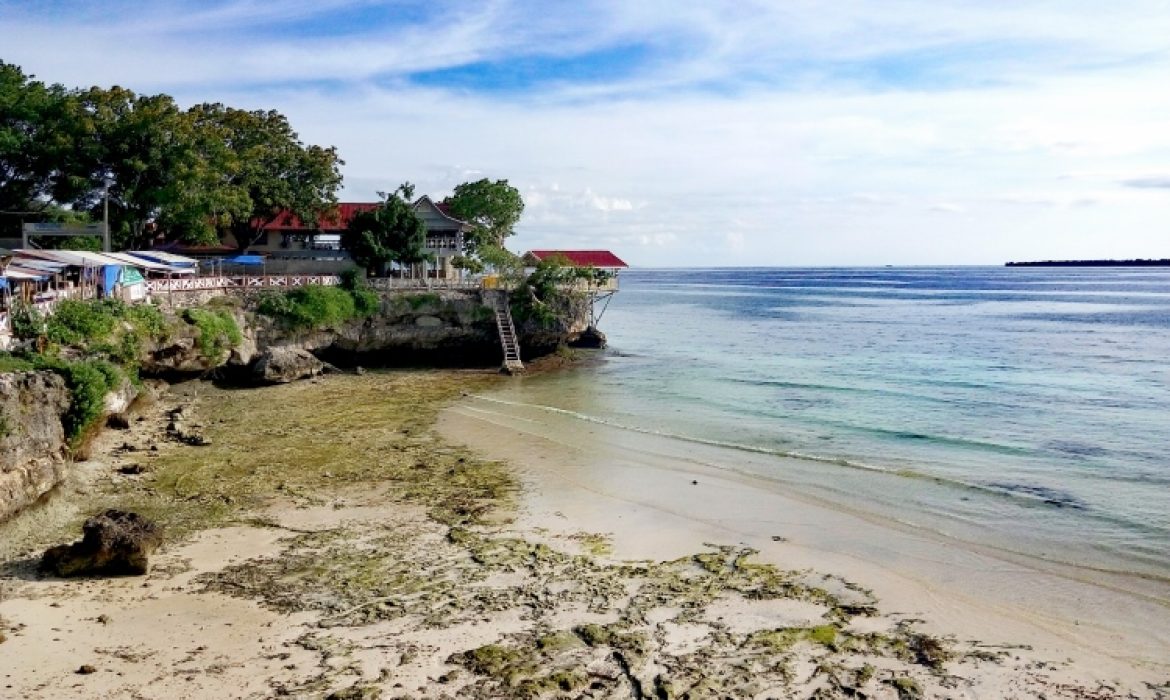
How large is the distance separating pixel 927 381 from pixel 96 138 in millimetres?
43779

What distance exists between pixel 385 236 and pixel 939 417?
31985 mm

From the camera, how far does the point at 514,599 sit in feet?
51.1

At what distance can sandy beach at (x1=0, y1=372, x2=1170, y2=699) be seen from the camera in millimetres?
12789

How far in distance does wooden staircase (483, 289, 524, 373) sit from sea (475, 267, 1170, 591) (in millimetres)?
3946

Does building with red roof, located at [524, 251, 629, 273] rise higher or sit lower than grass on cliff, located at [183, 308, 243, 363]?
higher

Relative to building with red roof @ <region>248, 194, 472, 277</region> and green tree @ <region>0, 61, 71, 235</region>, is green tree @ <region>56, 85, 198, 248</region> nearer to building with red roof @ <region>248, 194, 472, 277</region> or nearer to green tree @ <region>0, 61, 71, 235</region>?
green tree @ <region>0, 61, 71, 235</region>

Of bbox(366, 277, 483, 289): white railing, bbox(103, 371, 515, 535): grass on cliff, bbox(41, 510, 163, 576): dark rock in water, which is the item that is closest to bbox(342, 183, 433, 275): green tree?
bbox(366, 277, 483, 289): white railing

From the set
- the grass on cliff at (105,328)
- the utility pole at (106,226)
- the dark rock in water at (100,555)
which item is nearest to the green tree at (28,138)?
the utility pole at (106,226)

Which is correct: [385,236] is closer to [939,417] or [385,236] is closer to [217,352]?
[217,352]

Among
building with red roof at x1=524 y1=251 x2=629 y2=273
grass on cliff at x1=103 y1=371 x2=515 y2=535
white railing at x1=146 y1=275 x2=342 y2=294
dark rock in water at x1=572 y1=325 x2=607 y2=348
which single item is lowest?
grass on cliff at x1=103 y1=371 x2=515 y2=535

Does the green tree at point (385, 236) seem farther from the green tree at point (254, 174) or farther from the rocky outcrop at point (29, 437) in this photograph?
the rocky outcrop at point (29, 437)

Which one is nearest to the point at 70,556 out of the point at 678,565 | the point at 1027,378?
the point at 678,565

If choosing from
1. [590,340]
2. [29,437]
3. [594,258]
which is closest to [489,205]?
[594,258]

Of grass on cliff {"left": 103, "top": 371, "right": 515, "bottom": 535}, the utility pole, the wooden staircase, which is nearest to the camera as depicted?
grass on cliff {"left": 103, "top": 371, "right": 515, "bottom": 535}
